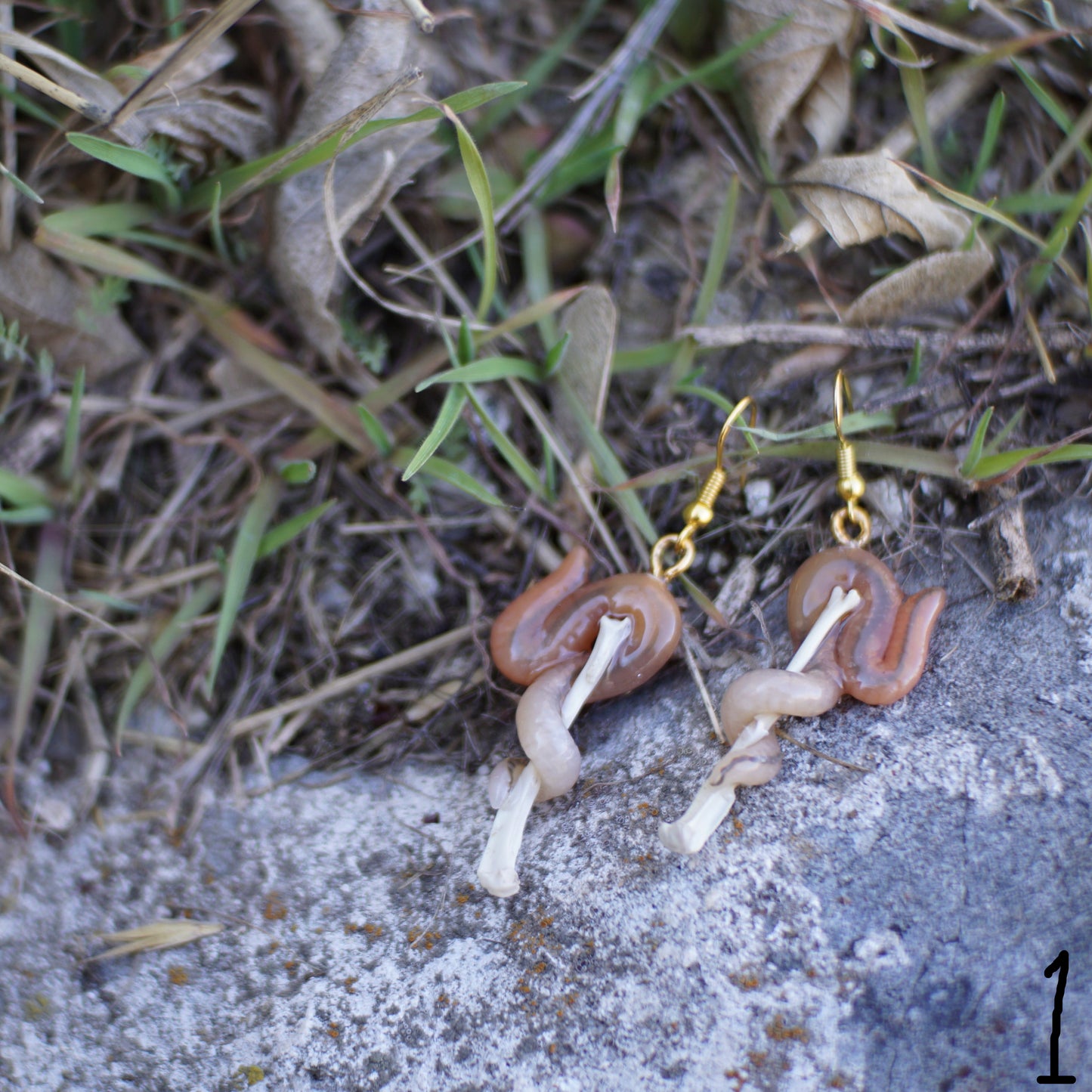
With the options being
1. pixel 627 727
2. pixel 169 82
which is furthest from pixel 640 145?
pixel 627 727

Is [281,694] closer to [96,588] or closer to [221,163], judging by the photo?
[96,588]

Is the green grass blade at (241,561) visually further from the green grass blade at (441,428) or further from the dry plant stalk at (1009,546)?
the dry plant stalk at (1009,546)

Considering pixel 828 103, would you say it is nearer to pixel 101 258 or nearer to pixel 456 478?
pixel 456 478

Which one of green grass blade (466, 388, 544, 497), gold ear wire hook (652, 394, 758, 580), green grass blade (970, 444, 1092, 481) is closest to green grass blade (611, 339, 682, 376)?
gold ear wire hook (652, 394, 758, 580)

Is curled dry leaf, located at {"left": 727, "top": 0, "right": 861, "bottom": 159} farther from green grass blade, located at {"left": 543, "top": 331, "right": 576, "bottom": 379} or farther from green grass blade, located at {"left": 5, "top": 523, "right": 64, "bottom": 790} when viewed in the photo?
green grass blade, located at {"left": 5, "top": 523, "right": 64, "bottom": 790}

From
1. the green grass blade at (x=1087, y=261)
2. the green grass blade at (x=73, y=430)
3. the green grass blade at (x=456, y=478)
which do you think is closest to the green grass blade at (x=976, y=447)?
the green grass blade at (x=1087, y=261)
